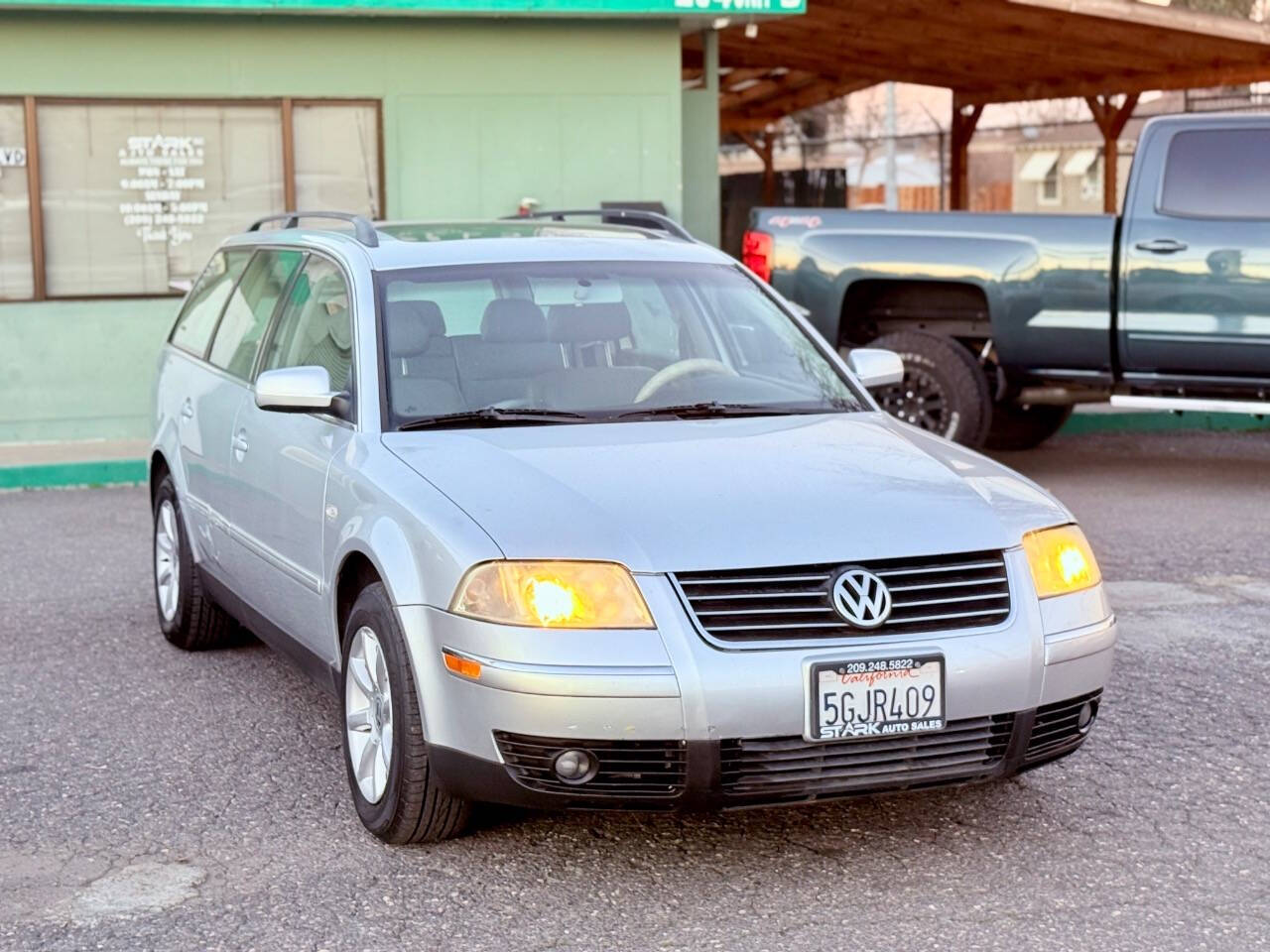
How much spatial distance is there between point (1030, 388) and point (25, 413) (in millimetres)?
6734

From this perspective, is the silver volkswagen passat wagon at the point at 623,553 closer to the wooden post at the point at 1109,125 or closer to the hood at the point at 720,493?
the hood at the point at 720,493

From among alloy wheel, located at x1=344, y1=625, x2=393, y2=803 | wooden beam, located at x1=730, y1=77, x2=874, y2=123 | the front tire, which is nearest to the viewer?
the front tire

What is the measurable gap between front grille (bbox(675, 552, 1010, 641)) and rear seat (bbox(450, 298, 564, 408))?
4.22ft

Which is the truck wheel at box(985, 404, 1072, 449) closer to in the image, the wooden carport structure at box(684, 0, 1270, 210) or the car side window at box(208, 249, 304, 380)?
the wooden carport structure at box(684, 0, 1270, 210)

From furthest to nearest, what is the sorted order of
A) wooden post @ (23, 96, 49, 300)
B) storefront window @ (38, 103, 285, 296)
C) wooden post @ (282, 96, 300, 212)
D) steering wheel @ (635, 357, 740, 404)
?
wooden post @ (282, 96, 300, 212) → storefront window @ (38, 103, 285, 296) → wooden post @ (23, 96, 49, 300) → steering wheel @ (635, 357, 740, 404)

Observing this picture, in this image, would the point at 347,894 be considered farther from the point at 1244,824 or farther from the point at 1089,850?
the point at 1244,824

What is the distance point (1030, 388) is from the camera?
1160 centimetres

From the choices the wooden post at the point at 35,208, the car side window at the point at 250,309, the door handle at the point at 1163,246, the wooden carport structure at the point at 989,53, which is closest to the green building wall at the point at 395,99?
the wooden post at the point at 35,208

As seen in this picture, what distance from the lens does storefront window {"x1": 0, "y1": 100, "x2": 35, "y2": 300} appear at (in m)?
12.5

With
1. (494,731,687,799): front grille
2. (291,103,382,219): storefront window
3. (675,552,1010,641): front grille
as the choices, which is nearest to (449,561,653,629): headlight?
(675,552,1010,641): front grille

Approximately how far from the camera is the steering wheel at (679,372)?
5.44 m

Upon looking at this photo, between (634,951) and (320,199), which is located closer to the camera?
(634,951)

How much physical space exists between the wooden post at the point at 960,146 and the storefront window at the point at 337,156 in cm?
1010

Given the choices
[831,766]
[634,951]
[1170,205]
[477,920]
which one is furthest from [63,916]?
[1170,205]
